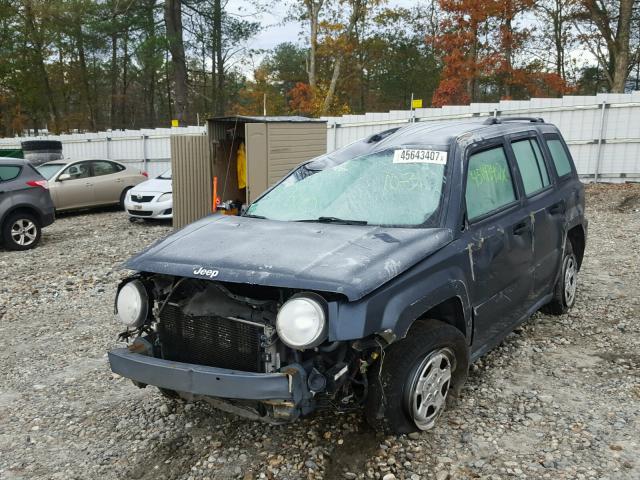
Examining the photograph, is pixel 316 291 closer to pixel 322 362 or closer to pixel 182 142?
pixel 322 362

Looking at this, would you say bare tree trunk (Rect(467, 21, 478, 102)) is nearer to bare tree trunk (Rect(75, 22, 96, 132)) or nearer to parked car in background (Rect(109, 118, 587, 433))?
parked car in background (Rect(109, 118, 587, 433))

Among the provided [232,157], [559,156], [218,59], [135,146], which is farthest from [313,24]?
[559,156]

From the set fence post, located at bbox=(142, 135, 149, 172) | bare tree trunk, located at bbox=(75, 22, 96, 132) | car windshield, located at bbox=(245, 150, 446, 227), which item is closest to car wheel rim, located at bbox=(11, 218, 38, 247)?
car windshield, located at bbox=(245, 150, 446, 227)

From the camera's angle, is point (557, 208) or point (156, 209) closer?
point (557, 208)

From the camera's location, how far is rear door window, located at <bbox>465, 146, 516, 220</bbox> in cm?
371

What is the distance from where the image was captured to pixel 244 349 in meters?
2.97

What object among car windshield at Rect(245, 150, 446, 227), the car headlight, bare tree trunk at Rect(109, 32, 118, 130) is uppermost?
bare tree trunk at Rect(109, 32, 118, 130)

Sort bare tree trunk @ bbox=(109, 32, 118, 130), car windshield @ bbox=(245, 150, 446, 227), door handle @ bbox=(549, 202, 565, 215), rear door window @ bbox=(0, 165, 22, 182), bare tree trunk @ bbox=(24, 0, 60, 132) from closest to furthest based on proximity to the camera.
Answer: car windshield @ bbox=(245, 150, 446, 227), door handle @ bbox=(549, 202, 565, 215), rear door window @ bbox=(0, 165, 22, 182), bare tree trunk @ bbox=(24, 0, 60, 132), bare tree trunk @ bbox=(109, 32, 118, 130)

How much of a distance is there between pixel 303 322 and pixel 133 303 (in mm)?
1168

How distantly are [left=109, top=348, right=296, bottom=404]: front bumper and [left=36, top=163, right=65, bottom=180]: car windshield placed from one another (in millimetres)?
11880

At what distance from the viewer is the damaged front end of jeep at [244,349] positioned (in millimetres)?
2758

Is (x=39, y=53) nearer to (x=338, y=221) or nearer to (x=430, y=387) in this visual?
(x=338, y=221)

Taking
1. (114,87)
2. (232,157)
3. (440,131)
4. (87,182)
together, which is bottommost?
(87,182)

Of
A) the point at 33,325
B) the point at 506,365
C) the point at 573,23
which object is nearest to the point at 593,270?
the point at 506,365
